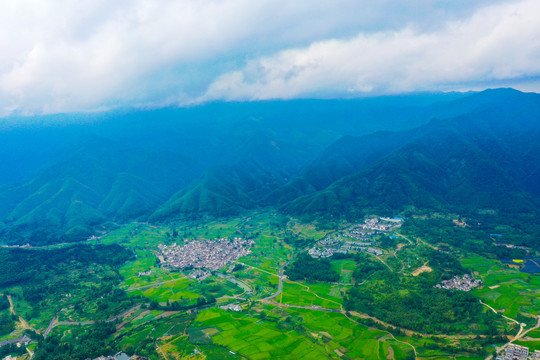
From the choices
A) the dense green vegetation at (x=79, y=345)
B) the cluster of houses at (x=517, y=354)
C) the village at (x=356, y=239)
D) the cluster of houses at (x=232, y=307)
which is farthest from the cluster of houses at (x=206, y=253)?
the cluster of houses at (x=517, y=354)

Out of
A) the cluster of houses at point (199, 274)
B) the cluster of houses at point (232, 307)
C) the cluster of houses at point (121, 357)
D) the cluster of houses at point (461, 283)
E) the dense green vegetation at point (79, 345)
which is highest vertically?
the dense green vegetation at point (79, 345)

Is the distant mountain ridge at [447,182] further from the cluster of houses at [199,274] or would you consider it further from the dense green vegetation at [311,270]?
the cluster of houses at [199,274]

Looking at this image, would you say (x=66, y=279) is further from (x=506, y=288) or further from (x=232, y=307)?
(x=506, y=288)

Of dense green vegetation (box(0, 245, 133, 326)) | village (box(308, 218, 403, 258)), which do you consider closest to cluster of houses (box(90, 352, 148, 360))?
dense green vegetation (box(0, 245, 133, 326))

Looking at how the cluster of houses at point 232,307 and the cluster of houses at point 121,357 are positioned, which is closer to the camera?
the cluster of houses at point 121,357

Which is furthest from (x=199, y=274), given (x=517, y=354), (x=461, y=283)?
(x=517, y=354)

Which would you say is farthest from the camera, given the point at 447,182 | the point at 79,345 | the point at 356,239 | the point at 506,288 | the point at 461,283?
the point at 447,182

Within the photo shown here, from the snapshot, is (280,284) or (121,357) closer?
(121,357)
